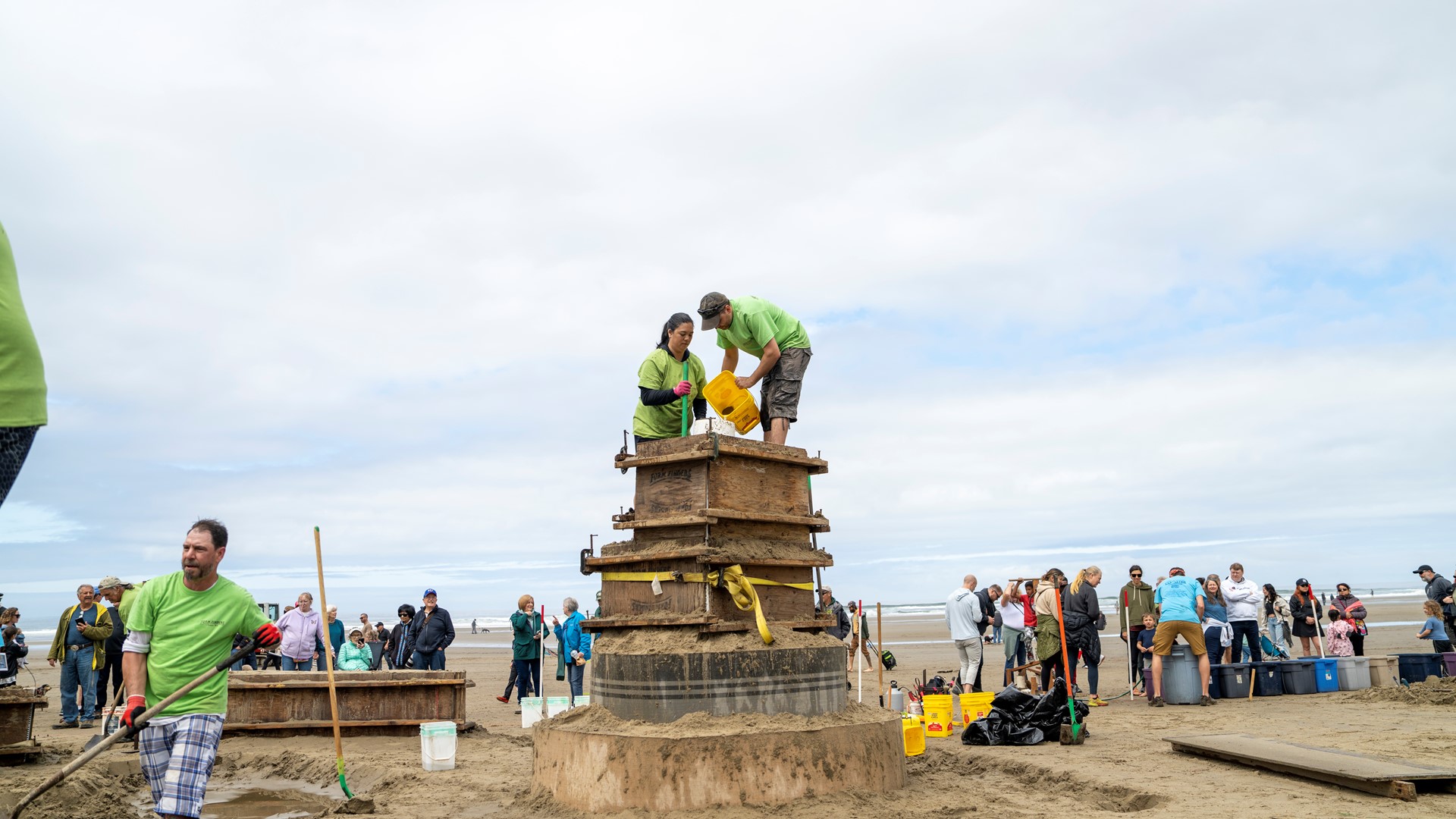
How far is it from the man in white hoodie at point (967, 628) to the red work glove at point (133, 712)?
38.3 ft

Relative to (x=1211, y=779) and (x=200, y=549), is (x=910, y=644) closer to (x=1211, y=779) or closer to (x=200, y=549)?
(x=1211, y=779)

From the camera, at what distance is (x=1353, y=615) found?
1909 centimetres

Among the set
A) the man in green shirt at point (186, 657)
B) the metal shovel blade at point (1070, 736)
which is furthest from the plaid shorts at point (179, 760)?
the metal shovel blade at point (1070, 736)

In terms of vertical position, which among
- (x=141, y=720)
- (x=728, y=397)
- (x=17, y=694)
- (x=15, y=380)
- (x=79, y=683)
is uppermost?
(x=728, y=397)

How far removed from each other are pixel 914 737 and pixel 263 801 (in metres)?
6.14

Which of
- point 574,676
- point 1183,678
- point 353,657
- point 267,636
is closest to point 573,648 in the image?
point 574,676

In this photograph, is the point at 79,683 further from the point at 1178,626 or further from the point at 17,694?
the point at 1178,626

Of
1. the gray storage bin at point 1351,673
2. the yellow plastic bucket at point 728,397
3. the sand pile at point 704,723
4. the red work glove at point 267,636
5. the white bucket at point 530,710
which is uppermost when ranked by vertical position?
the yellow plastic bucket at point 728,397

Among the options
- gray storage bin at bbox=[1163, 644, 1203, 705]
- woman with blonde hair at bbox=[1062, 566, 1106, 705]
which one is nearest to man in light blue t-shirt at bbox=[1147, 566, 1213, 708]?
gray storage bin at bbox=[1163, 644, 1203, 705]

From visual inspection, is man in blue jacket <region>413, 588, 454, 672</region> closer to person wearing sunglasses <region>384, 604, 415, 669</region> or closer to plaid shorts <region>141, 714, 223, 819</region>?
person wearing sunglasses <region>384, 604, 415, 669</region>

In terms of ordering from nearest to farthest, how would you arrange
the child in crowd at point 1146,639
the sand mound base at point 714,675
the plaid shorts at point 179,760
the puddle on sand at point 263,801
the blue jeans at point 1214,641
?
the plaid shorts at point 179,760 → the sand mound base at point 714,675 → the puddle on sand at point 263,801 → the child in crowd at point 1146,639 → the blue jeans at point 1214,641

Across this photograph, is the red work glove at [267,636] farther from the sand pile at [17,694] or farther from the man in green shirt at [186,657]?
the sand pile at [17,694]

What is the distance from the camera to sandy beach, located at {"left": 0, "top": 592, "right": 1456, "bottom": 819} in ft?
23.7

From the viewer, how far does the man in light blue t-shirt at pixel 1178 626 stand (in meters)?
14.5
